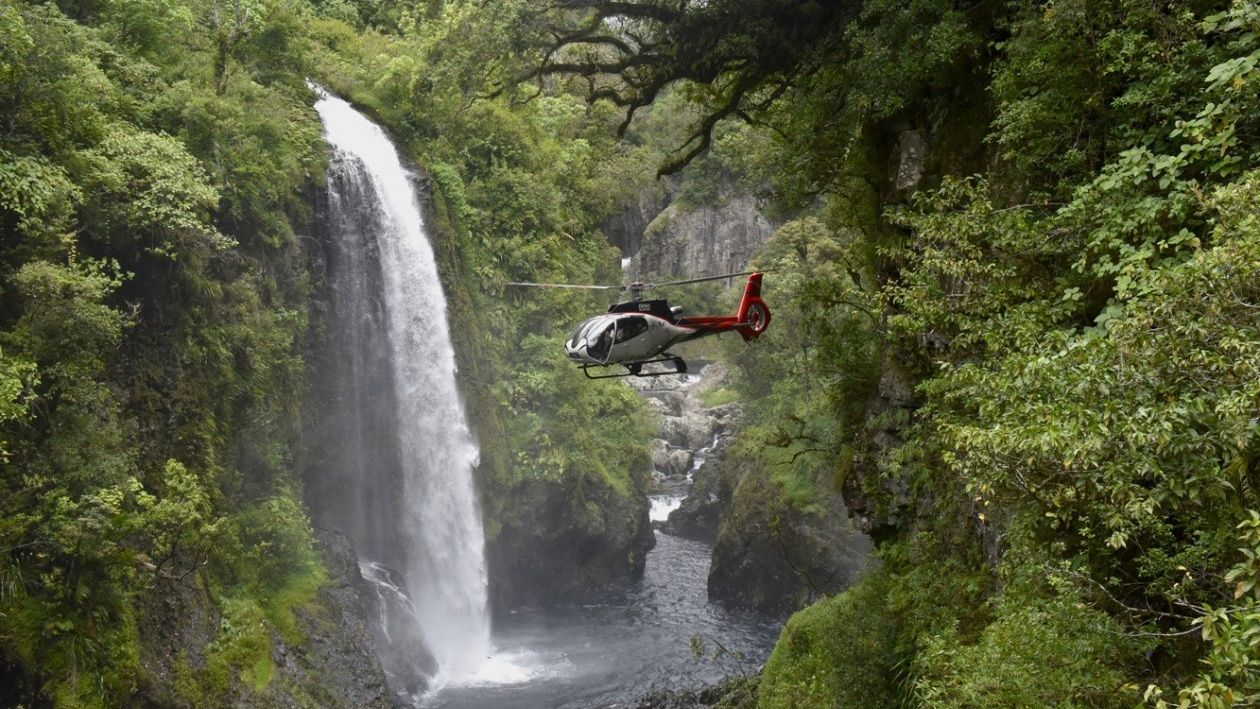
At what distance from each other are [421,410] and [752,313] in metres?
12.1

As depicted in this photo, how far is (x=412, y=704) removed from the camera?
17.7 metres

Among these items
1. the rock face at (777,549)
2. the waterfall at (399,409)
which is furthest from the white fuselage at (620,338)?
the rock face at (777,549)

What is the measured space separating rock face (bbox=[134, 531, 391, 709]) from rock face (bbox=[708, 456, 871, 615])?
34.2 feet

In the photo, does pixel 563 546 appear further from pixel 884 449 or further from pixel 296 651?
pixel 884 449

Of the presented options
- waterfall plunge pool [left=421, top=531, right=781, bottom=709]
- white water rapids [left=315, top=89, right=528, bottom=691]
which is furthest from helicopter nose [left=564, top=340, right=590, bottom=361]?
white water rapids [left=315, top=89, right=528, bottom=691]

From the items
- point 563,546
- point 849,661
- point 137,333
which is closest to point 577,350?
point 849,661

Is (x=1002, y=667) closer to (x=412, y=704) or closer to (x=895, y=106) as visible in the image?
(x=895, y=106)

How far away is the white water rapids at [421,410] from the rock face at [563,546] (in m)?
1.88

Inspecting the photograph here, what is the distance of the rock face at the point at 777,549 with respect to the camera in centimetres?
2198

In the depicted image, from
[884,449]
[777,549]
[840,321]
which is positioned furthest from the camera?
[777,549]

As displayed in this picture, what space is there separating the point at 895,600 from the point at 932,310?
14.5ft

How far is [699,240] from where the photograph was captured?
4644 centimetres

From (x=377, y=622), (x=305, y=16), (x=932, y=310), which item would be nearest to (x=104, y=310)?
(x=377, y=622)

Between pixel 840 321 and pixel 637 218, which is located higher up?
pixel 637 218
